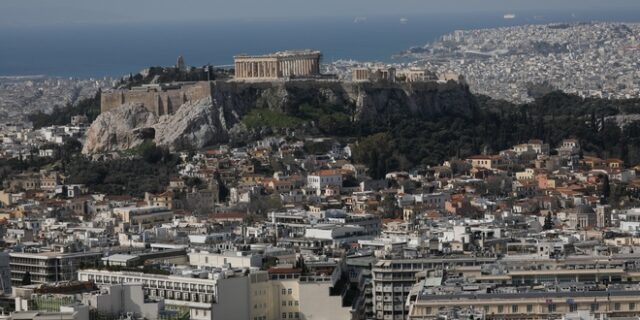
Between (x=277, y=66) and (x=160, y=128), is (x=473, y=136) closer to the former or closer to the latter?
(x=277, y=66)

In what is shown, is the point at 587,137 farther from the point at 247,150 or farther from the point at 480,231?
the point at 480,231

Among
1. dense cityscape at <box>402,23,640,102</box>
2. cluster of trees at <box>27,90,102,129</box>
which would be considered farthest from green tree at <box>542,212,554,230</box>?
dense cityscape at <box>402,23,640,102</box>

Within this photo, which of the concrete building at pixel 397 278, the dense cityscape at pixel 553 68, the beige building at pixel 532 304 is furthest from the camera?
the dense cityscape at pixel 553 68

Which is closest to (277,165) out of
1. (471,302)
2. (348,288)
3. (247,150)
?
(247,150)

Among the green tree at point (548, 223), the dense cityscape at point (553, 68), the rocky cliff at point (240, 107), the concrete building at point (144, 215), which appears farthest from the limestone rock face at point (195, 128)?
the dense cityscape at point (553, 68)

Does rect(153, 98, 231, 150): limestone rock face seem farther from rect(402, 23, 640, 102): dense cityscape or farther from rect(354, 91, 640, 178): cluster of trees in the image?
rect(402, 23, 640, 102): dense cityscape

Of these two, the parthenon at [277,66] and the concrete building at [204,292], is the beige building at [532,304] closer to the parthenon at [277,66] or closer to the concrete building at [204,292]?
the concrete building at [204,292]
